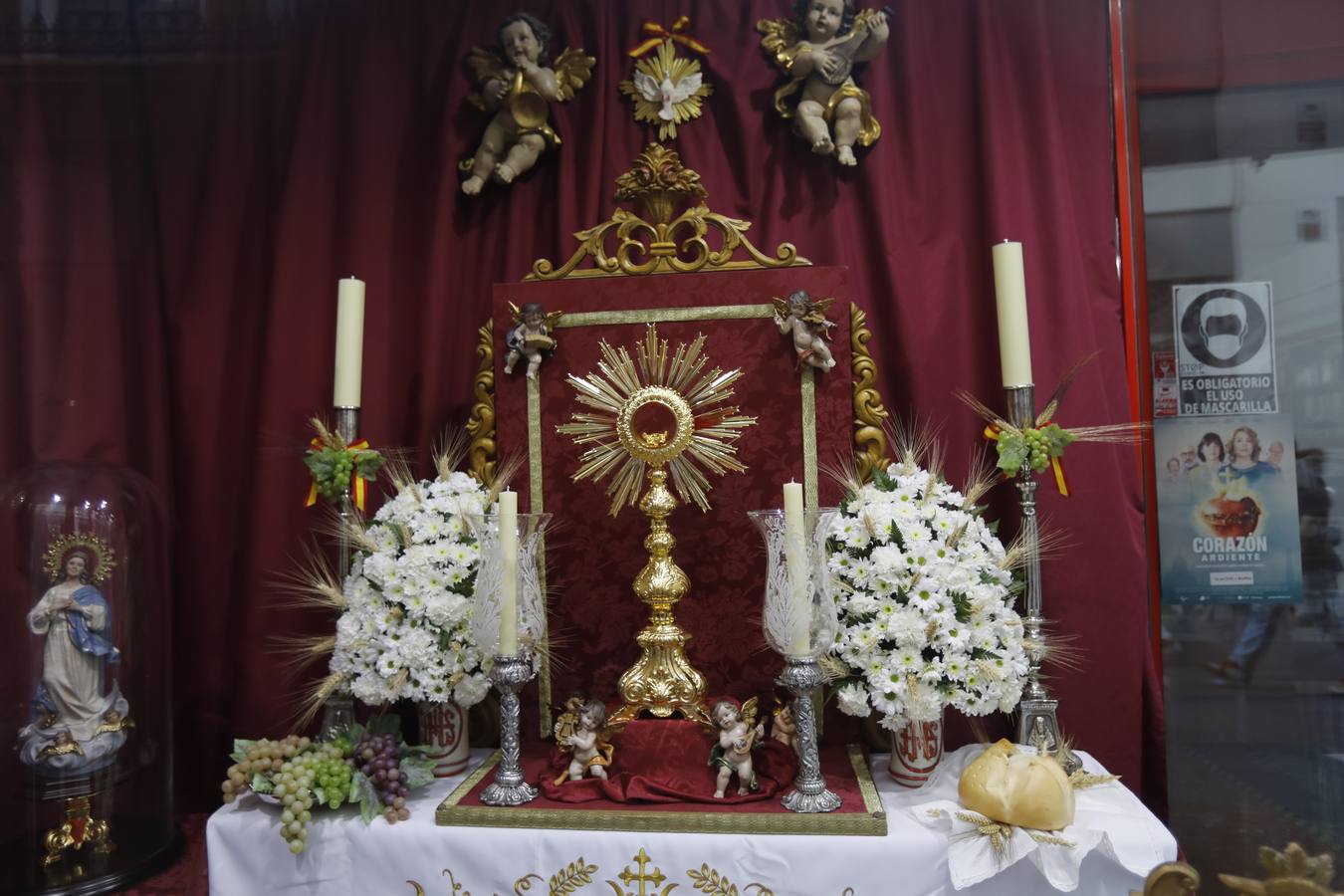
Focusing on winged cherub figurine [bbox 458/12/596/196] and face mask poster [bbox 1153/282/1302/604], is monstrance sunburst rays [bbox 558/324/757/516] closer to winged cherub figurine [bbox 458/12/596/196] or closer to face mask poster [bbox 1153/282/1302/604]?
winged cherub figurine [bbox 458/12/596/196]

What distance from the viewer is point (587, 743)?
198 cm

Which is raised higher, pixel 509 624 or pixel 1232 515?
pixel 1232 515

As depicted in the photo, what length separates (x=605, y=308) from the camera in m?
2.38

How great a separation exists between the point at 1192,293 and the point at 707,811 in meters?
1.82

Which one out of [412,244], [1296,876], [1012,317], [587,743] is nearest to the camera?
[1296,876]

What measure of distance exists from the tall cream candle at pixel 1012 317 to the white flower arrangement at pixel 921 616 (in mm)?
309

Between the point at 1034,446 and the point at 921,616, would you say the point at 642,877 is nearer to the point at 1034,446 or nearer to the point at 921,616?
the point at 921,616

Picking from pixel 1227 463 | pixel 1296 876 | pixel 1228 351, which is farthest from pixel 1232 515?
pixel 1296 876

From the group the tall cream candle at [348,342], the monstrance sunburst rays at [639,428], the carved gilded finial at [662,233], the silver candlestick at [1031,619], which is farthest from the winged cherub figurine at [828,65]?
the tall cream candle at [348,342]

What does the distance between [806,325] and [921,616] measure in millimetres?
743

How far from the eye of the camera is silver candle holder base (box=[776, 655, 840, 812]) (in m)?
1.79

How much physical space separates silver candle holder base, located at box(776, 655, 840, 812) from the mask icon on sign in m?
1.46

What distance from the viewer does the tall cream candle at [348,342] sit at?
221 cm

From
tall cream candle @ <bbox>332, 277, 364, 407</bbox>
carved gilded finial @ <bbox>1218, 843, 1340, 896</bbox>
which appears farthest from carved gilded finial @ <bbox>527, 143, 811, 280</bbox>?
carved gilded finial @ <bbox>1218, 843, 1340, 896</bbox>
